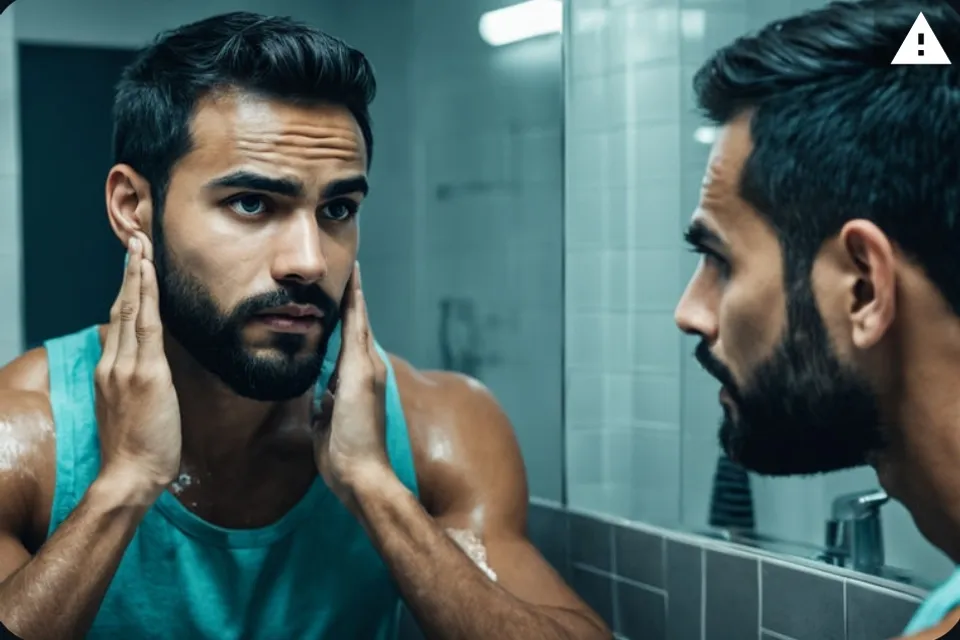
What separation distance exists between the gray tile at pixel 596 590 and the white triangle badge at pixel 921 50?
1.84 feet

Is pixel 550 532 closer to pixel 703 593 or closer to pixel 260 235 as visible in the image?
pixel 703 593

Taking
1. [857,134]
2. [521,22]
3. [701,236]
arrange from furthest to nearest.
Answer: [521,22], [701,236], [857,134]

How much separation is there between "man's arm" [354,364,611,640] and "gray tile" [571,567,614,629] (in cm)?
5

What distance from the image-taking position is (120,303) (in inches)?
40.5

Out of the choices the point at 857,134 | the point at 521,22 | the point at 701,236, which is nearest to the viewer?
the point at 857,134

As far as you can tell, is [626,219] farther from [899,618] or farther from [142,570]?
[142,570]

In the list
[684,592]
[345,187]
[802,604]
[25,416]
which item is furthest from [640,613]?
[25,416]

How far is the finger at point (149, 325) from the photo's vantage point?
1016mm

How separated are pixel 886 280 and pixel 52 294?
0.73 metres

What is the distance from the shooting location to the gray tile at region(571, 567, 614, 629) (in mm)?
1143

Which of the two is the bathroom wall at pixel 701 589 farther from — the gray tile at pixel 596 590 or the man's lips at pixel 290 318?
the man's lips at pixel 290 318

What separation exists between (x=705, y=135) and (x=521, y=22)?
220 millimetres

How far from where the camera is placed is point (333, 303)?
1.04 metres

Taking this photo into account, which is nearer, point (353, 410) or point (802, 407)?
point (802, 407)
